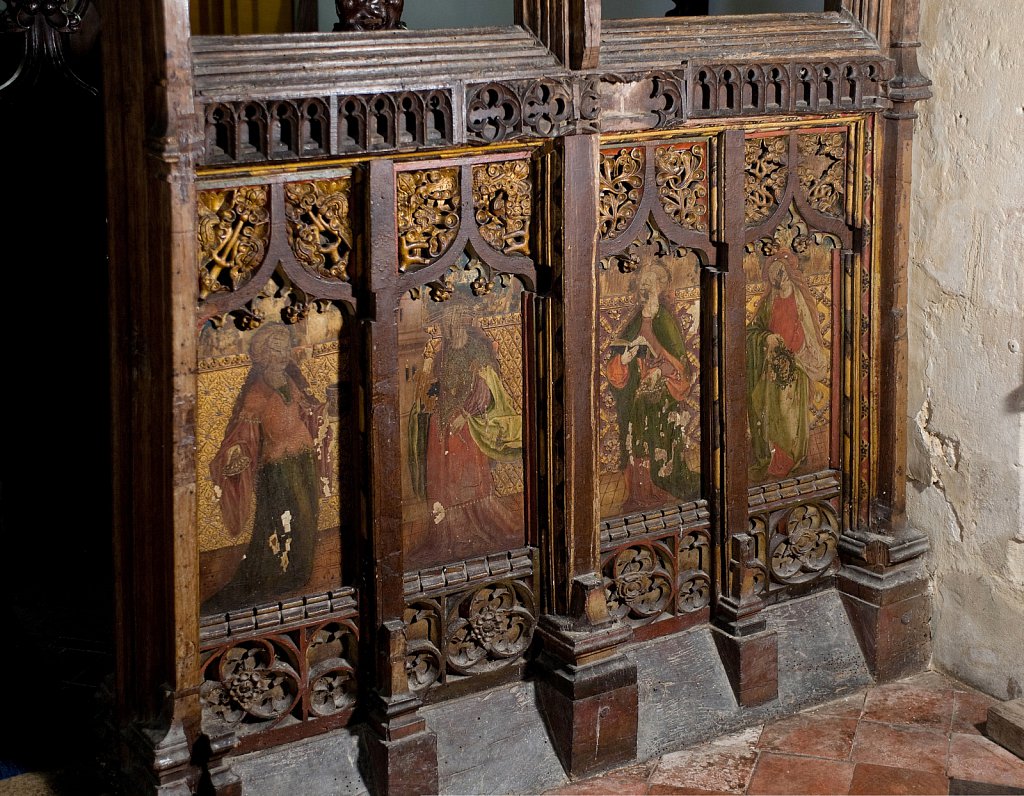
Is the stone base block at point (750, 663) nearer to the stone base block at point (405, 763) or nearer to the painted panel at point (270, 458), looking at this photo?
the stone base block at point (405, 763)

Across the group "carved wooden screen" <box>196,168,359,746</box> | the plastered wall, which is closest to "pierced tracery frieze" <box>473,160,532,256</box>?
"carved wooden screen" <box>196,168,359,746</box>

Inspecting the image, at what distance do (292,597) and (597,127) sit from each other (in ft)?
4.95

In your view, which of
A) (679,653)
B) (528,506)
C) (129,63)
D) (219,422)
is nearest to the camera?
(129,63)

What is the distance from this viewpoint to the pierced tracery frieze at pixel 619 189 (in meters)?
4.26

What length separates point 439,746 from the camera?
13.8 feet

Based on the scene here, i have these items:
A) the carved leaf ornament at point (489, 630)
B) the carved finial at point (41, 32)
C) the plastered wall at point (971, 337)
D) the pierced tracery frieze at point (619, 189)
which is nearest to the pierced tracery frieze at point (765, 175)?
the pierced tracery frieze at point (619, 189)

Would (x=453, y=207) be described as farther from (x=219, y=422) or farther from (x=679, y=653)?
(x=679, y=653)

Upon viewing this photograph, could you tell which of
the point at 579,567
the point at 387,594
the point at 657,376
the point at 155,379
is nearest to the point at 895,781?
the point at 579,567

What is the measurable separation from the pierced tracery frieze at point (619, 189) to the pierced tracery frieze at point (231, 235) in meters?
1.01

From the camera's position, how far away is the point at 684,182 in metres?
4.41

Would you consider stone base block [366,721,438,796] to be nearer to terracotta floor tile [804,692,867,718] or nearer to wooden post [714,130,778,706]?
wooden post [714,130,778,706]

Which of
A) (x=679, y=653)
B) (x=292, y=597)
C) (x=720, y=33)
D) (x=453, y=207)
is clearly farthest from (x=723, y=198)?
(x=292, y=597)

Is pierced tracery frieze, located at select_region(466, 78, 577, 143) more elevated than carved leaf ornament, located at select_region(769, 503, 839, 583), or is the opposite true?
pierced tracery frieze, located at select_region(466, 78, 577, 143)

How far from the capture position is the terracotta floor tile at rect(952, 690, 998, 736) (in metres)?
4.65
